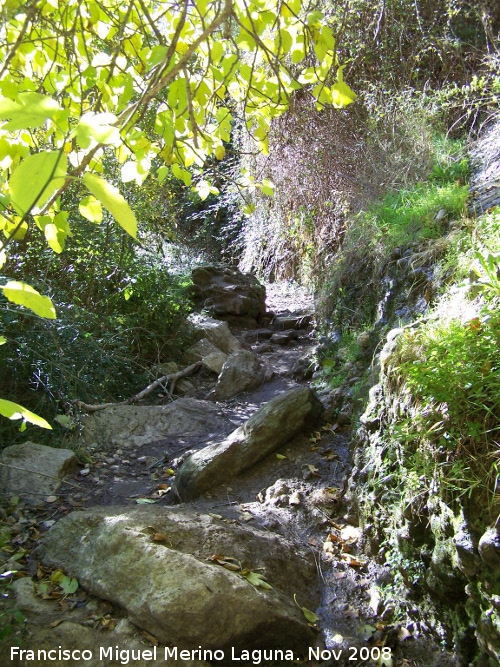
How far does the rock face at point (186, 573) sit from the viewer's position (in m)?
2.19

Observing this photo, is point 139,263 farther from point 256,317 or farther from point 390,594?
point 390,594

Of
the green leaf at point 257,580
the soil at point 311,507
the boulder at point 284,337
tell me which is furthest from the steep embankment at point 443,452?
the boulder at point 284,337

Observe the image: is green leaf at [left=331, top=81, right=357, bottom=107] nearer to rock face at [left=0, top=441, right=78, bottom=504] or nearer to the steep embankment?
the steep embankment

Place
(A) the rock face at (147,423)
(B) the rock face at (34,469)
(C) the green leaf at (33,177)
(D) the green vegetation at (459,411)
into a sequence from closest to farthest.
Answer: (C) the green leaf at (33,177)
(D) the green vegetation at (459,411)
(B) the rock face at (34,469)
(A) the rock face at (147,423)

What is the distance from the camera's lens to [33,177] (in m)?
0.80

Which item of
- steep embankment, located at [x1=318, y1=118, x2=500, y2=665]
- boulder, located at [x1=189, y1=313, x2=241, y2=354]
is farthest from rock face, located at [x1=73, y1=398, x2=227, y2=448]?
boulder, located at [x1=189, y1=313, x2=241, y2=354]

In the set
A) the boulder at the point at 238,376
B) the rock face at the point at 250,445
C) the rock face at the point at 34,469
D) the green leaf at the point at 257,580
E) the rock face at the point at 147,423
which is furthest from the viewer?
the boulder at the point at 238,376

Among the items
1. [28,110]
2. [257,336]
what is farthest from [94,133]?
[257,336]

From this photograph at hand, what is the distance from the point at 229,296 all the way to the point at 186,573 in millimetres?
6204

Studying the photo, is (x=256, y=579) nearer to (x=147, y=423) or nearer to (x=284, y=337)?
(x=147, y=423)

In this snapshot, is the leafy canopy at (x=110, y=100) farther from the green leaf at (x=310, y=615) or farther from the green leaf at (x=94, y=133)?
the green leaf at (x=310, y=615)

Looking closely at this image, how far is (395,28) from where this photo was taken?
6707 millimetres

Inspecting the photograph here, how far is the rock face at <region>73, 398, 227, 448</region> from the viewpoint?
15.0ft

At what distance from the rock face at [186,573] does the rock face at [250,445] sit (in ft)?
2.11
